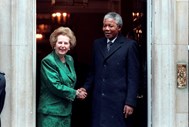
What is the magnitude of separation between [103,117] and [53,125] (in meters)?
0.64

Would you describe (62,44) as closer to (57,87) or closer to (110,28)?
(57,87)

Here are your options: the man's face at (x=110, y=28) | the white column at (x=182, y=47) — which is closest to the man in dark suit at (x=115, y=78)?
the man's face at (x=110, y=28)

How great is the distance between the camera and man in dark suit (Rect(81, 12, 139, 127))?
6742 millimetres

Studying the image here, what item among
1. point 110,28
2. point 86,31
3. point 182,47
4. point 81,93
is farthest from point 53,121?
point 86,31

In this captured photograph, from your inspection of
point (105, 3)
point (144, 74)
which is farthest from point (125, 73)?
point (105, 3)

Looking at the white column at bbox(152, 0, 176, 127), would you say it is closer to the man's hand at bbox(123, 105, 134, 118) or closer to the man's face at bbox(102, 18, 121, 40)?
the man's hand at bbox(123, 105, 134, 118)

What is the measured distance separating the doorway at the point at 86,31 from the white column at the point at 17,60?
0.36m

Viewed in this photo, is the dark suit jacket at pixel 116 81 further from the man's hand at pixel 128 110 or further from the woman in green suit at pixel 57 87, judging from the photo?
the woman in green suit at pixel 57 87

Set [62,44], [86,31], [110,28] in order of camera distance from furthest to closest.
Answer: [86,31], [110,28], [62,44]

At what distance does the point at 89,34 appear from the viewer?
10312mm

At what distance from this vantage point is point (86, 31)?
33.8 feet

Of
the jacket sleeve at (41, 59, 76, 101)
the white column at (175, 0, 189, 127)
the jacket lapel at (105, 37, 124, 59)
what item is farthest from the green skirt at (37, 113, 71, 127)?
the white column at (175, 0, 189, 127)

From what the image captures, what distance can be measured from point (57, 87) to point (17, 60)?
2.15 feet

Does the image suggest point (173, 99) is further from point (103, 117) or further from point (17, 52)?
point (17, 52)
